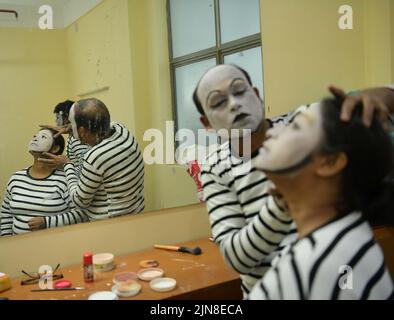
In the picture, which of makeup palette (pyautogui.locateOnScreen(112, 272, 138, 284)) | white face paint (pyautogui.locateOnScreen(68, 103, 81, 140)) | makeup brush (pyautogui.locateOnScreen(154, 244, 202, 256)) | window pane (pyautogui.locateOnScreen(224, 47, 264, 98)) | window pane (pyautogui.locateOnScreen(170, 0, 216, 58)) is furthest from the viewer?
window pane (pyautogui.locateOnScreen(224, 47, 264, 98))

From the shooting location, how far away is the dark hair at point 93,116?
49.5 inches

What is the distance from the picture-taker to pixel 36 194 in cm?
125

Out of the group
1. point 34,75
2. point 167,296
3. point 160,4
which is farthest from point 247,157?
point 160,4

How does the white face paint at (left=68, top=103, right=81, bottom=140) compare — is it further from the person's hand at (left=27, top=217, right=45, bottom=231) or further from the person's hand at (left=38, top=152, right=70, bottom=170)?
the person's hand at (left=27, top=217, right=45, bottom=231)

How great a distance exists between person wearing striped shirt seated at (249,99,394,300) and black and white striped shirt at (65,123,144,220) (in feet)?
2.66

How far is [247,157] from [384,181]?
0.30 meters

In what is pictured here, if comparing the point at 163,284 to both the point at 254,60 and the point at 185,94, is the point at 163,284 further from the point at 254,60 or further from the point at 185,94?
the point at 254,60

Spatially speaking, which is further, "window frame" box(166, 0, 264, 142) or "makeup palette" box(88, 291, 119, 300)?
"window frame" box(166, 0, 264, 142)

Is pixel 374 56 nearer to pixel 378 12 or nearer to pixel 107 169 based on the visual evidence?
pixel 378 12

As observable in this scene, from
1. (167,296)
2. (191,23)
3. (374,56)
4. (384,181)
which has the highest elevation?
(191,23)

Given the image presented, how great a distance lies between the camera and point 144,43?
1410 millimetres

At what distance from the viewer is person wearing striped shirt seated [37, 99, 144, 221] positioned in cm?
127

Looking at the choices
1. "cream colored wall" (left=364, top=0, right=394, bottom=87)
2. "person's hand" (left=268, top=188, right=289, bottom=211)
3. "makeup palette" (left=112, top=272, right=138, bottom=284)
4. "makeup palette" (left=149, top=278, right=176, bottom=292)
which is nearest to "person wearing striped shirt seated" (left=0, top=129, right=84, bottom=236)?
"makeup palette" (left=112, top=272, right=138, bottom=284)

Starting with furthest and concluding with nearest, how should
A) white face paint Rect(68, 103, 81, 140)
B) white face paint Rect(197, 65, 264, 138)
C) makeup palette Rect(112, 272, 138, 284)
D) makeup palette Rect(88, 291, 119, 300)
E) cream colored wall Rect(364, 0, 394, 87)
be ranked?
cream colored wall Rect(364, 0, 394, 87)
white face paint Rect(68, 103, 81, 140)
makeup palette Rect(112, 272, 138, 284)
makeup palette Rect(88, 291, 119, 300)
white face paint Rect(197, 65, 264, 138)
